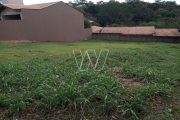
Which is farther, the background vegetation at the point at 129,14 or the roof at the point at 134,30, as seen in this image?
→ the background vegetation at the point at 129,14

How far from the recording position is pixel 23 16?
14.4m

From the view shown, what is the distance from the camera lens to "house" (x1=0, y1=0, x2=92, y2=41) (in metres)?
13.9

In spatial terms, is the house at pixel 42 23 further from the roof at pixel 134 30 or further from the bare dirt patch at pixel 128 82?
the bare dirt patch at pixel 128 82

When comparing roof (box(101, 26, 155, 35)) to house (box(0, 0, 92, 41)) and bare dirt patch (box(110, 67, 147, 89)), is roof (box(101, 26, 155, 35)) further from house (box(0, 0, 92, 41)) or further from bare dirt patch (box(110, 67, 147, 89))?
bare dirt patch (box(110, 67, 147, 89))

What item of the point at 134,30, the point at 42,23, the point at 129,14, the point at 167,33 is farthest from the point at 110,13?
the point at 42,23

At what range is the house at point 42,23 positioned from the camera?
13.9m

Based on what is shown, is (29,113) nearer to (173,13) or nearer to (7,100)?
(7,100)

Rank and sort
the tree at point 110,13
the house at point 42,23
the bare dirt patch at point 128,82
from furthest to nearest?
the tree at point 110,13
the house at point 42,23
the bare dirt patch at point 128,82

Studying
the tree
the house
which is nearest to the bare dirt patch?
the house

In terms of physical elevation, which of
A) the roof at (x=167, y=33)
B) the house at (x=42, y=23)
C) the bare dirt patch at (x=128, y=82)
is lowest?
the bare dirt patch at (x=128, y=82)

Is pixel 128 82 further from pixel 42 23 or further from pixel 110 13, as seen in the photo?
pixel 110 13

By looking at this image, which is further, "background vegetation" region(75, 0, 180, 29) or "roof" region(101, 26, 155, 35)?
"background vegetation" region(75, 0, 180, 29)

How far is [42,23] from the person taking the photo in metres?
15.7

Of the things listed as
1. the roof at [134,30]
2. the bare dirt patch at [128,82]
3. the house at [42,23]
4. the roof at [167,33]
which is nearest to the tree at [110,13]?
the roof at [134,30]
